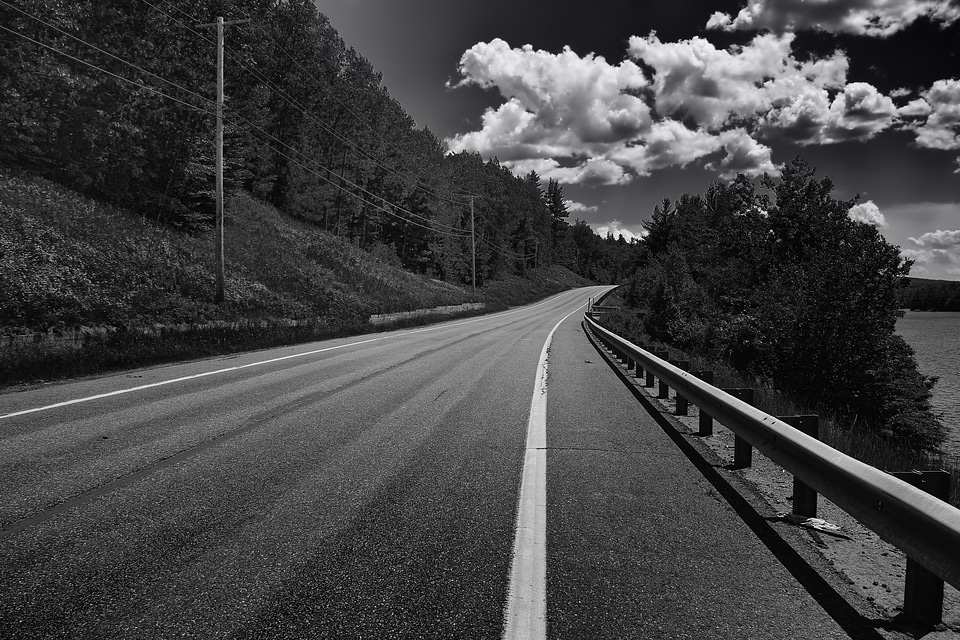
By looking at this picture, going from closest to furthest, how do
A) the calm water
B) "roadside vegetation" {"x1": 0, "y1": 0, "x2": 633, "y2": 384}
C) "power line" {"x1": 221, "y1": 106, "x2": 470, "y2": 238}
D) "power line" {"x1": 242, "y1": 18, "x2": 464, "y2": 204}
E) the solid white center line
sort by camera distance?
the solid white center line
"roadside vegetation" {"x1": 0, "y1": 0, "x2": 633, "y2": 384}
the calm water
"power line" {"x1": 221, "y1": 106, "x2": 470, "y2": 238}
"power line" {"x1": 242, "y1": 18, "x2": 464, "y2": 204}

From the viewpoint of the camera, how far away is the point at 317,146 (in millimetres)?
48781

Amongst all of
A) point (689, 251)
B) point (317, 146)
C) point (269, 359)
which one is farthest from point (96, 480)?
point (317, 146)

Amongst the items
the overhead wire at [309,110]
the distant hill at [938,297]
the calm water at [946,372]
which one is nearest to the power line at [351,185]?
the overhead wire at [309,110]

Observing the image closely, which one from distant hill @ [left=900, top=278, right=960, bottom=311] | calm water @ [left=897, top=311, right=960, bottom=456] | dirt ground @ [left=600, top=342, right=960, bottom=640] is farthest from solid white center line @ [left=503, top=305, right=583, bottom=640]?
distant hill @ [left=900, top=278, right=960, bottom=311]

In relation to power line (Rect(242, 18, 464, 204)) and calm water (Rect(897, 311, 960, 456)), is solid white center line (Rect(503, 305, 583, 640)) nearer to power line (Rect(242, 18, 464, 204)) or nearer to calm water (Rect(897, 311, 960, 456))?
calm water (Rect(897, 311, 960, 456))

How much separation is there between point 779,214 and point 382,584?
116ft

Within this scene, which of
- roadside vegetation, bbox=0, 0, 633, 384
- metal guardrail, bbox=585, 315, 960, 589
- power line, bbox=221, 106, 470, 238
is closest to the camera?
metal guardrail, bbox=585, 315, 960, 589

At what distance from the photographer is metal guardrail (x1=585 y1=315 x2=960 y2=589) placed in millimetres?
2010

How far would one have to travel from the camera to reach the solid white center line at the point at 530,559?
83.3 inches

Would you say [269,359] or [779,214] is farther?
[779,214]

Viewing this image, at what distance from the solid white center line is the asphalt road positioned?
0.16 feet

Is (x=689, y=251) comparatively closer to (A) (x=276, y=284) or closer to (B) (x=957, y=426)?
(B) (x=957, y=426)

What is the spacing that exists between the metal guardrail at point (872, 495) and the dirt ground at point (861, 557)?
1.00 feet

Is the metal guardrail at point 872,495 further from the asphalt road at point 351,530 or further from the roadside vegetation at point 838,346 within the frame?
the roadside vegetation at point 838,346
